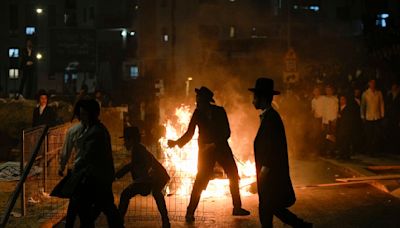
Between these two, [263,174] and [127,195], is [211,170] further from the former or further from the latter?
[263,174]

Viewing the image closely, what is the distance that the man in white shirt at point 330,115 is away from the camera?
14.2 m

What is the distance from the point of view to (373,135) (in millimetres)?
14508

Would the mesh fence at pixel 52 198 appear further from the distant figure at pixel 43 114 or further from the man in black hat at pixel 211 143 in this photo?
the distant figure at pixel 43 114

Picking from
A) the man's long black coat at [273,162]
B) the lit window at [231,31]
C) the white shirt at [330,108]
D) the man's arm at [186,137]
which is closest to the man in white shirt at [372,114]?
the white shirt at [330,108]

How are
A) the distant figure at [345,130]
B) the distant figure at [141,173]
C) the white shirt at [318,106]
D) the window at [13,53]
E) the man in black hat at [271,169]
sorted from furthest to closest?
the window at [13,53]
the white shirt at [318,106]
the distant figure at [345,130]
the distant figure at [141,173]
the man in black hat at [271,169]

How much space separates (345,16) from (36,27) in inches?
1188

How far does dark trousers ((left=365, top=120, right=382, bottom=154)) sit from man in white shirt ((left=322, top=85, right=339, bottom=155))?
93cm

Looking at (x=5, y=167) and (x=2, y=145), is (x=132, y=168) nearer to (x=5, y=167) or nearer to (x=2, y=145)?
(x=5, y=167)

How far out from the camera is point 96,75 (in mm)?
56156

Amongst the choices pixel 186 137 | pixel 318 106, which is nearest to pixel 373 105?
pixel 318 106

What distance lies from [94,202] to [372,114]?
9.78 m

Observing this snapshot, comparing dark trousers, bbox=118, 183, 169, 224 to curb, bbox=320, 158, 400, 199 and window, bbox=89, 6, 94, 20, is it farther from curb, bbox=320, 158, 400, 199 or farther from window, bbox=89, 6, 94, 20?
window, bbox=89, 6, 94, 20

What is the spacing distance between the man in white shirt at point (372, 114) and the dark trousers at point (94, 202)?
951 cm

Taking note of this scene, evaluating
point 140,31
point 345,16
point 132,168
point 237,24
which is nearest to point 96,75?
point 140,31
